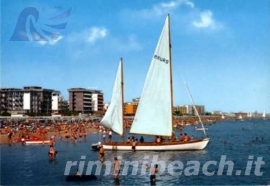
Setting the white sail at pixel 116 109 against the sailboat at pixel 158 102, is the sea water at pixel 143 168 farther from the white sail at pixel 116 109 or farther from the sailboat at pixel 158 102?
the white sail at pixel 116 109

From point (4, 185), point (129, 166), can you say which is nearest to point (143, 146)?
point (129, 166)

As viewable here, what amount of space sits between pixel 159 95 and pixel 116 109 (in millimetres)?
7782

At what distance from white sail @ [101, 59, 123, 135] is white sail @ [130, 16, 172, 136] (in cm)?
458

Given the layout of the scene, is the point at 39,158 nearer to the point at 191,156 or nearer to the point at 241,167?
the point at 191,156

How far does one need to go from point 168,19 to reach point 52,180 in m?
29.9

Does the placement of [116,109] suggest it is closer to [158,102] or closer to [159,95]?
[158,102]

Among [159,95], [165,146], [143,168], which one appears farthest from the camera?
[159,95]

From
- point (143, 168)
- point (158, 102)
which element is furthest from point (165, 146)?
point (143, 168)

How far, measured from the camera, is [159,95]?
57.4 metres

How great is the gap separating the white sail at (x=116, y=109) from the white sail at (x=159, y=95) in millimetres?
4577

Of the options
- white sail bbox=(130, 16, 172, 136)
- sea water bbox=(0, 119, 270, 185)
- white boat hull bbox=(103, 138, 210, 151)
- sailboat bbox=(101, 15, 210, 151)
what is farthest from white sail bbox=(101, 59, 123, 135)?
sea water bbox=(0, 119, 270, 185)

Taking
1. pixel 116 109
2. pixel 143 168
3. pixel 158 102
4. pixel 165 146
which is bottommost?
pixel 143 168

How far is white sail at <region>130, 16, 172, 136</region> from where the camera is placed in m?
56.8

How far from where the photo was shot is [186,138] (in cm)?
5706
